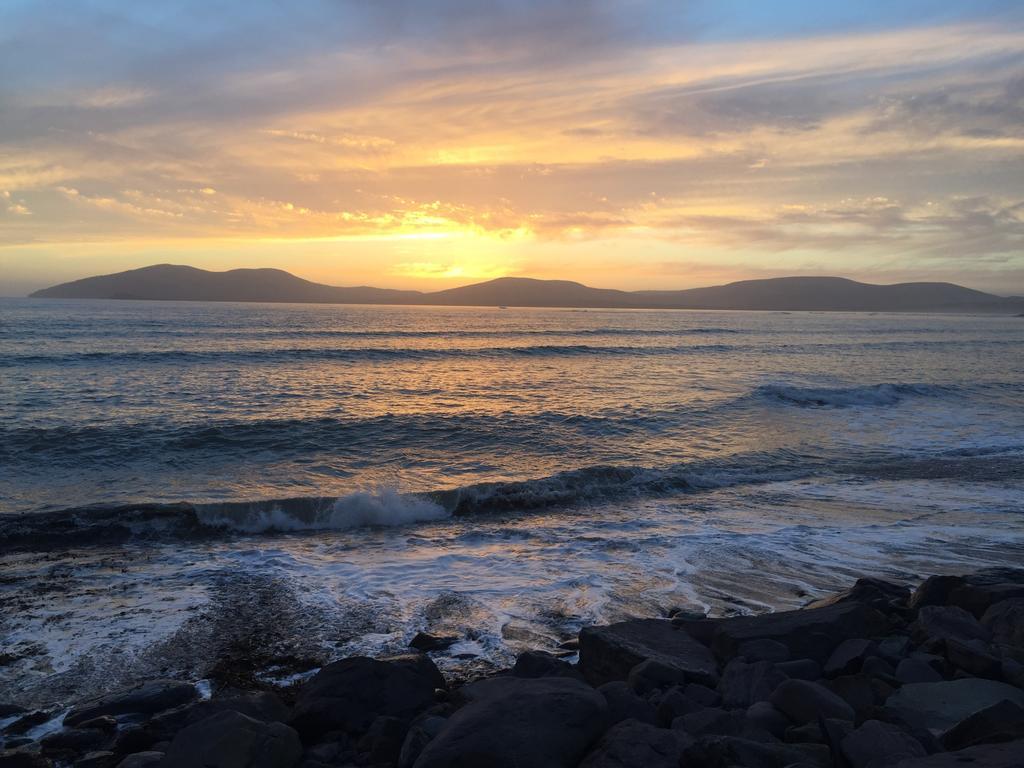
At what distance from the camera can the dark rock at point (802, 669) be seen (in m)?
5.62

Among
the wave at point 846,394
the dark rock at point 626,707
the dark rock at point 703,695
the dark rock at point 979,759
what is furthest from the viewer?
the wave at point 846,394

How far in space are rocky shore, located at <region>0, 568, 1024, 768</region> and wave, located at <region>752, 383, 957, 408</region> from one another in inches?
812

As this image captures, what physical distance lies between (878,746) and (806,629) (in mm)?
2115

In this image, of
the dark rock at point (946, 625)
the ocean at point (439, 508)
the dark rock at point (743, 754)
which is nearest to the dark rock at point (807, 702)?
the dark rock at point (743, 754)

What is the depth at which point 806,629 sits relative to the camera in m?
6.13

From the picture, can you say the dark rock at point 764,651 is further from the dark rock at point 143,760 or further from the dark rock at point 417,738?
the dark rock at point 143,760

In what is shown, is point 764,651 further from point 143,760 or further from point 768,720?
point 143,760

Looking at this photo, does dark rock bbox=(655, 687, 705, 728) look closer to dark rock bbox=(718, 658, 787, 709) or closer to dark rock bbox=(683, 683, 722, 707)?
dark rock bbox=(683, 683, 722, 707)

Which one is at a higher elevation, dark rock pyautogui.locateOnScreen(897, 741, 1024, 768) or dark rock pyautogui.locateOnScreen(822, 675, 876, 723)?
dark rock pyautogui.locateOnScreen(897, 741, 1024, 768)

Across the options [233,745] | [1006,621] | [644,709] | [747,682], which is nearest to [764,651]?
[747,682]

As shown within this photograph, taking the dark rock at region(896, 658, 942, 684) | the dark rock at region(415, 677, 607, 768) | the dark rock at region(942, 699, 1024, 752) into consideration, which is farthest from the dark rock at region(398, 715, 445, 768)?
the dark rock at region(896, 658, 942, 684)

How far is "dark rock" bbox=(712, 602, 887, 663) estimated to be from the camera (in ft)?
19.8

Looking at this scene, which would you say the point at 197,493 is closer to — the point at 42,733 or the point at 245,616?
the point at 245,616

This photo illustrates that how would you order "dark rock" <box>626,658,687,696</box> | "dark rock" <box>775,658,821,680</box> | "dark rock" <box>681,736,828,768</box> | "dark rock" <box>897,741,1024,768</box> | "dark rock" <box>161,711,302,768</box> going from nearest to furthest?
"dark rock" <box>897,741,1024,768</box>, "dark rock" <box>681,736,828,768</box>, "dark rock" <box>161,711,302,768</box>, "dark rock" <box>626,658,687,696</box>, "dark rock" <box>775,658,821,680</box>
